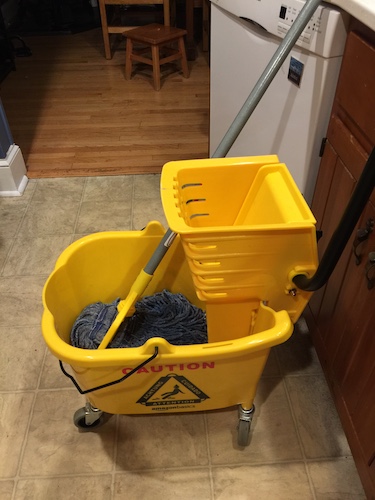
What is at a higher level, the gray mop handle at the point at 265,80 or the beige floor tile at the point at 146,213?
the gray mop handle at the point at 265,80

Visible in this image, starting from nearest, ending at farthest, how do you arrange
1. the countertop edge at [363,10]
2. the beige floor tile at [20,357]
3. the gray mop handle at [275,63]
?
the countertop edge at [363,10] → the gray mop handle at [275,63] → the beige floor tile at [20,357]

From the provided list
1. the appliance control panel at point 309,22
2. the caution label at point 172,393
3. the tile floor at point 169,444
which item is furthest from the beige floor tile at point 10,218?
the appliance control panel at point 309,22

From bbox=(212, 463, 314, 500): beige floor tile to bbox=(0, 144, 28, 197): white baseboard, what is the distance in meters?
1.45

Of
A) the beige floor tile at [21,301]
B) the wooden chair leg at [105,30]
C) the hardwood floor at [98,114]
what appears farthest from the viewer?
the wooden chair leg at [105,30]

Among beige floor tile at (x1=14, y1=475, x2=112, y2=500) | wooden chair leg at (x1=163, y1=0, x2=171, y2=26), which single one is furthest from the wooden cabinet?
wooden chair leg at (x1=163, y1=0, x2=171, y2=26)

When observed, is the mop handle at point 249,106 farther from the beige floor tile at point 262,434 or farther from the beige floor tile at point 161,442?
the beige floor tile at point 262,434

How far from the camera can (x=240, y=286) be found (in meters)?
0.82

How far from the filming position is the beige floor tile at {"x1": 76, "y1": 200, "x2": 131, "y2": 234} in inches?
67.6

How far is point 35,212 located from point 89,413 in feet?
3.37

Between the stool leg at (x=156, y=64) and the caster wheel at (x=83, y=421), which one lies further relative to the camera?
the stool leg at (x=156, y=64)

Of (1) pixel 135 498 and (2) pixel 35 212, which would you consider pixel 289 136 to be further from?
(2) pixel 35 212

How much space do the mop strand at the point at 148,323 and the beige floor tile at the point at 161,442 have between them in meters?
0.20

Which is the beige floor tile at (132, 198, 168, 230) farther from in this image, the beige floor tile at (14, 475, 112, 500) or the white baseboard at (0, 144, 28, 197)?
the beige floor tile at (14, 475, 112, 500)

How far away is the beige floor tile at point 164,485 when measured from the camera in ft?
3.16
